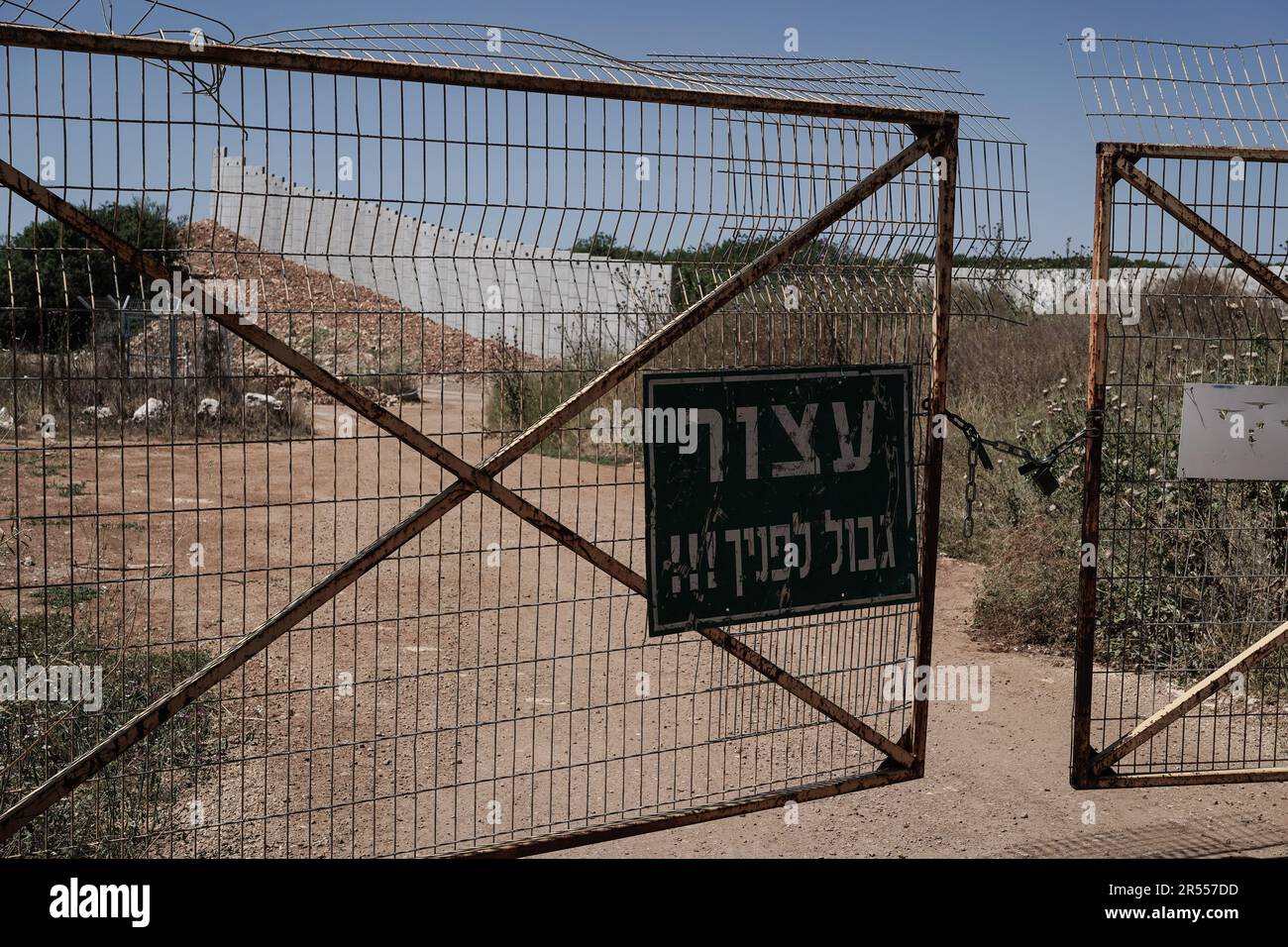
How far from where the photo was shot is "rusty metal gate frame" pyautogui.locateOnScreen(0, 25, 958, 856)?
357 cm

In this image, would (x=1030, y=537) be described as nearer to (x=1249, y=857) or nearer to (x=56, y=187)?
(x=1249, y=857)

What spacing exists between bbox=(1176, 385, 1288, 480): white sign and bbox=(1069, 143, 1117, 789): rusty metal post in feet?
1.60

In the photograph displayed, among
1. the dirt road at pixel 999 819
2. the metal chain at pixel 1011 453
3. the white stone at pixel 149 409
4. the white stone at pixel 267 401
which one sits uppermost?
the white stone at pixel 267 401

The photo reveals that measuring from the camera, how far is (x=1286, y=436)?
16.9 ft

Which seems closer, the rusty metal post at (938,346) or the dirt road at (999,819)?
the rusty metal post at (938,346)

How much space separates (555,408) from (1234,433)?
2898 mm

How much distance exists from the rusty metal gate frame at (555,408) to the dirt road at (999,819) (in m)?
0.39

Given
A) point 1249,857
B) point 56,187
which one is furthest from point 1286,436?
point 56,187

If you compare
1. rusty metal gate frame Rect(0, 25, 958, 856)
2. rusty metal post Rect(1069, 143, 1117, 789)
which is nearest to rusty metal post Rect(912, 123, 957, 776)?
rusty metal gate frame Rect(0, 25, 958, 856)

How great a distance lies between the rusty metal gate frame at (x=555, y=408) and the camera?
3574mm

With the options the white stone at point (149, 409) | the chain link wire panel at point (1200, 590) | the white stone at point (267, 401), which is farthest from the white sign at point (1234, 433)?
the white stone at point (149, 409)

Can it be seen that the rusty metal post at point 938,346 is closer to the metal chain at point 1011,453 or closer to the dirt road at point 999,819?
the metal chain at point 1011,453

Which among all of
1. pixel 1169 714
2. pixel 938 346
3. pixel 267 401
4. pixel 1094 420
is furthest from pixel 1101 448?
pixel 267 401

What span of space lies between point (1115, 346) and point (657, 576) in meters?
8.65
